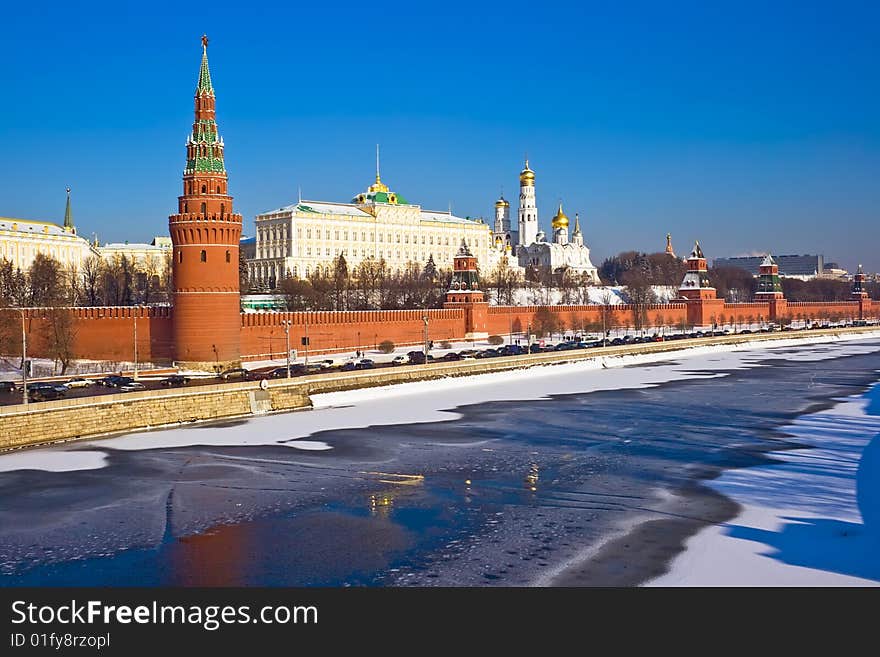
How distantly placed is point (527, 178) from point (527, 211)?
11.7 feet

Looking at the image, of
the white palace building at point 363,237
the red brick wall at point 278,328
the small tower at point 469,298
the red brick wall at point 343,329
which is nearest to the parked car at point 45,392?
the red brick wall at point 278,328

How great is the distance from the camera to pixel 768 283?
74188mm

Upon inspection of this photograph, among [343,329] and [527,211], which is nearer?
[343,329]

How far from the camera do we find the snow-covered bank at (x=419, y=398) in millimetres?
22688

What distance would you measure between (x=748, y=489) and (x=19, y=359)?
28.9 meters

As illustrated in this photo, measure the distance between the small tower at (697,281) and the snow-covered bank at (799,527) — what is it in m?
46.0

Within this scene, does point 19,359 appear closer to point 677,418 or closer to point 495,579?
point 677,418

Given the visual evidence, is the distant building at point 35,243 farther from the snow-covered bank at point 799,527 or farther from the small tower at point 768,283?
the snow-covered bank at point 799,527

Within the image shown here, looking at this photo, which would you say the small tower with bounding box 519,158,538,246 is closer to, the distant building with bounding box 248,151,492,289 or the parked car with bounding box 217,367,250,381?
the distant building with bounding box 248,151,492,289

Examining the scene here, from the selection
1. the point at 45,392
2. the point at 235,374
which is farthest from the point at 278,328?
the point at 45,392

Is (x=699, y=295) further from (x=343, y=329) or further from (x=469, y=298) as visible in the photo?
(x=343, y=329)

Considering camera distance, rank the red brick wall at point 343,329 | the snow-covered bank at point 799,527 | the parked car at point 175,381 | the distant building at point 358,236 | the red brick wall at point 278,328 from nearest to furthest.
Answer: the snow-covered bank at point 799,527, the parked car at point 175,381, the red brick wall at point 278,328, the red brick wall at point 343,329, the distant building at point 358,236

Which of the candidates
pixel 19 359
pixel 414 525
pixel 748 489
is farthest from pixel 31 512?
pixel 19 359

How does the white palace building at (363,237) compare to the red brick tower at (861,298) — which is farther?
the red brick tower at (861,298)
